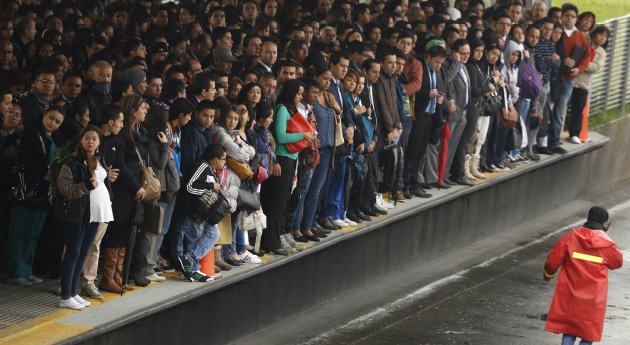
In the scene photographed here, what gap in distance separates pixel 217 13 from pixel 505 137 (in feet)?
15.3

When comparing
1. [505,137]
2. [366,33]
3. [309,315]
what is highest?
[366,33]

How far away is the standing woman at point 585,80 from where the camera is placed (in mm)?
23078

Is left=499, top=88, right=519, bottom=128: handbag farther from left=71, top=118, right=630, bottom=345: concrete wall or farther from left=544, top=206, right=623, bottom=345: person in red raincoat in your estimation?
left=544, top=206, right=623, bottom=345: person in red raincoat

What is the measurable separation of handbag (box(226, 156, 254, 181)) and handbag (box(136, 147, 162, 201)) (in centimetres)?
118

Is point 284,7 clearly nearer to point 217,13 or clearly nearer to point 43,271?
point 217,13

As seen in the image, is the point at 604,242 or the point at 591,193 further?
the point at 591,193

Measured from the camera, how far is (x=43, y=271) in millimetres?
14602

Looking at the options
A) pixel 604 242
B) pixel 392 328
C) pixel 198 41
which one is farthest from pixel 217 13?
pixel 604 242

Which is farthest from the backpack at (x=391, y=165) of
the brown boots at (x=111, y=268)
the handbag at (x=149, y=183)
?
the brown boots at (x=111, y=268)

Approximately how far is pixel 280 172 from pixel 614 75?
11994 millimetres

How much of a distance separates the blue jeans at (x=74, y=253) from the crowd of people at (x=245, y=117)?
0.7 inches

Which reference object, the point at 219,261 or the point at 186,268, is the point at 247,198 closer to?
the point at 219,261

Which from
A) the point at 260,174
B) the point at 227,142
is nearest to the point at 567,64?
the point at 260,174

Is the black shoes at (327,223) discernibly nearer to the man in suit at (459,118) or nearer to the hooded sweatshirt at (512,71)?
the man in suit at (459,118)
